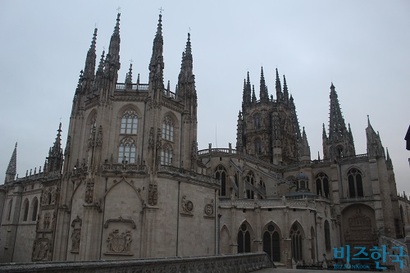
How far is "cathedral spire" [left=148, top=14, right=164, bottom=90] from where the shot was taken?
3030 centimetres

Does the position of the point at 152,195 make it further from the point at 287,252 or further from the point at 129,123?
the point at 287,252

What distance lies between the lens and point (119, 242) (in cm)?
2553

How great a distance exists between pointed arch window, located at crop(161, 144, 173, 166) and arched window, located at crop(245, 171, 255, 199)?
1694 centimetres

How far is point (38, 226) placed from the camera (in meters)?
36.9

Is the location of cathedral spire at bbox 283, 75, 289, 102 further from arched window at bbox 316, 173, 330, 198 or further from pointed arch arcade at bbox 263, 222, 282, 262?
pointed arch arcade at bbox 263, 222, 282, 262

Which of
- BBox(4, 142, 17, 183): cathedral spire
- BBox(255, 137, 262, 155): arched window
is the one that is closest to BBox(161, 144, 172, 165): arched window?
BBox(255, 137, 262, 155): arched window

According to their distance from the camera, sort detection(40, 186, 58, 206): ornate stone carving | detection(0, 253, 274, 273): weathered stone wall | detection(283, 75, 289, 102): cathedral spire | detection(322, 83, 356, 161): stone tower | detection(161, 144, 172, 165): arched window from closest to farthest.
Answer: detection(0, 253, 274, 273): weathered stone wall → detection(161, 144, 172, 165): arched window → detection(40, 186, 58, 206): ornate stone carving → detection(322, 83, 356, 161): stone tower → detection(283, 75, 289, 102): cathedral spire

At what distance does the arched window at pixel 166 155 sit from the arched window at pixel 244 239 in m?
11.6

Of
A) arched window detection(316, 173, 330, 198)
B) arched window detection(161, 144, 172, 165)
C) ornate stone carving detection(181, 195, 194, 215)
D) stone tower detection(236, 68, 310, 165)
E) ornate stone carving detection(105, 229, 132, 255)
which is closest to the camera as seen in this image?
ornate stone carving detection(105, 229, 132, 255)

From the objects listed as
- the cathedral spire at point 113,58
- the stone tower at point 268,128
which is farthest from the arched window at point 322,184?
the cathedral spire at point 113,58

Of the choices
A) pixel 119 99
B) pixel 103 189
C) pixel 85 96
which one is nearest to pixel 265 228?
pixel 103 189

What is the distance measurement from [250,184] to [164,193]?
2031cm

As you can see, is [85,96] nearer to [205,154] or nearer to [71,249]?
[71,249]

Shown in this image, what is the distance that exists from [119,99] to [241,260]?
65.6 feet
